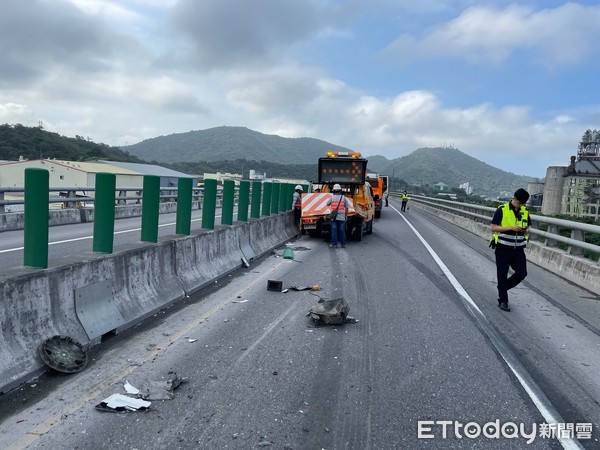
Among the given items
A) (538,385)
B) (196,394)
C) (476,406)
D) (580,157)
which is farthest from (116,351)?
(580,157)

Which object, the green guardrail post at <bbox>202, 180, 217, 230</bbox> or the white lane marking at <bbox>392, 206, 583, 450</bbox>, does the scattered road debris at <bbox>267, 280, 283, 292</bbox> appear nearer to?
the green guardrail post at <bbox>202, 180, 217, 230</bbox>

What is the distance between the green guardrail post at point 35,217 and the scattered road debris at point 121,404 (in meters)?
1.64

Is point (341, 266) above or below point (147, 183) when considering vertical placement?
below

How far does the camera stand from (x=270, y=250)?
13070 millimetres

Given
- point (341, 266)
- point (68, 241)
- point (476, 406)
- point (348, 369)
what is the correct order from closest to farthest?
point (476, 406), point (348, 369), point (341, 266), point (68, 241)

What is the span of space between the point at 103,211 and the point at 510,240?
238 inches

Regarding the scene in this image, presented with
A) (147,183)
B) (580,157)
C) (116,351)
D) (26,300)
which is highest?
(580,157)

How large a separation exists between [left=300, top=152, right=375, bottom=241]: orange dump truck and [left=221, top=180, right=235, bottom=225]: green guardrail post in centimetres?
480

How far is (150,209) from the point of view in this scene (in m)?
7.05

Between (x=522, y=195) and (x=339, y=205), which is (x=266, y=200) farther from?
(x=522, y=195)

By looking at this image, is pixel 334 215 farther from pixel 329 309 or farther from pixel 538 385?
pixel 538 385

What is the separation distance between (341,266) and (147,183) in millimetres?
5225

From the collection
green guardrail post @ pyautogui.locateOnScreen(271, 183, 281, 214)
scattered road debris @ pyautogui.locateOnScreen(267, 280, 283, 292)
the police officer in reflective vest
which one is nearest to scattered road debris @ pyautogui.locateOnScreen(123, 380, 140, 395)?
scattered road debris @ pyautogui.locateOnScreen(267, 280, 283, 292)

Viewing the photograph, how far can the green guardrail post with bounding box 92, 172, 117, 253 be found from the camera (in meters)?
5.75
